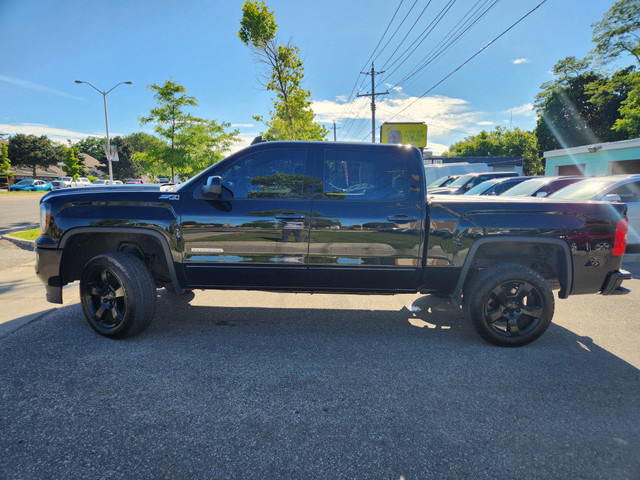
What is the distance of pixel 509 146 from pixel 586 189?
80.4 metres

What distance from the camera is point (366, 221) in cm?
360

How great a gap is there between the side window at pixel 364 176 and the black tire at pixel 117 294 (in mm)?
2022

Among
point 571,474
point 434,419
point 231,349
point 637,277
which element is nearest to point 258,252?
point 231,349

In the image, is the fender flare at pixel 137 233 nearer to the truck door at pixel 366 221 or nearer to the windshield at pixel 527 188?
the truck door at pixel 366 221

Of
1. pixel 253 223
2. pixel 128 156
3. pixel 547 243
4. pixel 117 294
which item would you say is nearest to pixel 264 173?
pixel 253 223

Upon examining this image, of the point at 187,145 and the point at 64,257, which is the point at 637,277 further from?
the point at 187,145

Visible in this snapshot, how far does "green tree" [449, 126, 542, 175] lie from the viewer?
75000 mm

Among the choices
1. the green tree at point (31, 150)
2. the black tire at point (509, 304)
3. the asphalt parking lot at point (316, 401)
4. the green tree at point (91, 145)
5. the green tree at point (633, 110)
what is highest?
the green tree at point (91, 145)

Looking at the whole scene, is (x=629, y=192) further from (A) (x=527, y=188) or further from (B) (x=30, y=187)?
(B) (x=30, y=187)

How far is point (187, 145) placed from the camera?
2256 cm

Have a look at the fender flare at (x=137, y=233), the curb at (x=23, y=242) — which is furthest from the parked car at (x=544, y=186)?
the curb at (x=23, y=242)

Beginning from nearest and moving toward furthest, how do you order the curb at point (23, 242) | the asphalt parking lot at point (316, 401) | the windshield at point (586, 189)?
the asphalt parking lot at point (316, 401) < the windshield at point (586, 189) < the curb at point (23, 242)

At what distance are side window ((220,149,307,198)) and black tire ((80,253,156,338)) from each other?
1.25m

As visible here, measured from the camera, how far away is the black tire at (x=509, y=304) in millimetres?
3598
